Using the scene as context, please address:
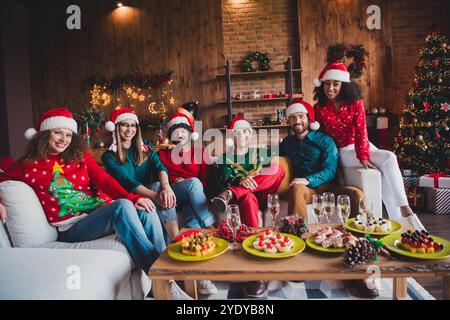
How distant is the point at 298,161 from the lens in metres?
2.64

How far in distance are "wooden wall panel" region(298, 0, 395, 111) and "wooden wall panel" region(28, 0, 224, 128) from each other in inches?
52.1

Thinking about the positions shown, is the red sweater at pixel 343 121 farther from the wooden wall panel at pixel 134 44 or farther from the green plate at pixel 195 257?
the wooden wall panel at pixel 134 44

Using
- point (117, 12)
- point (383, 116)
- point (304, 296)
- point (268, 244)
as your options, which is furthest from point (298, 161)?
point (117, 12)

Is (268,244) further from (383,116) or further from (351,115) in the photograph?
(383,116)

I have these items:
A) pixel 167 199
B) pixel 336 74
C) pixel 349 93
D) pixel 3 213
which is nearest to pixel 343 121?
pixel 349 93

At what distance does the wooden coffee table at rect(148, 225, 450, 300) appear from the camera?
4.13 ft

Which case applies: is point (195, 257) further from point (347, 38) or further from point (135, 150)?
point (347, 38)

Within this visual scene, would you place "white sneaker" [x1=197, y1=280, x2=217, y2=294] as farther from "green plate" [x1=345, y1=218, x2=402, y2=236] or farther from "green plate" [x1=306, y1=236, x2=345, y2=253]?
"green plate" [x1=345, y1=218, x2=402, y2=236]

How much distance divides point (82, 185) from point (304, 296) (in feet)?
4.47

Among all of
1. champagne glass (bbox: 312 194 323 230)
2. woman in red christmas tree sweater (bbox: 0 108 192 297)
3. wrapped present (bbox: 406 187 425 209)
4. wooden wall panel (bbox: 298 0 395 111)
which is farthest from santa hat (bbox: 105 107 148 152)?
wooden wall panel (bbox: 298 0 395 111)

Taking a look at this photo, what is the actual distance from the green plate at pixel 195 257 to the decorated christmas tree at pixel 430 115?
3302 millimetres

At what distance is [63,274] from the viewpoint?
1394 millimetres

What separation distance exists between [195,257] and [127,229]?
492mm

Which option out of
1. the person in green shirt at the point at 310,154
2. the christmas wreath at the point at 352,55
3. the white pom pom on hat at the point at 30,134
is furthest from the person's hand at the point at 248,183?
the christmas wreath at the point at 352,55
